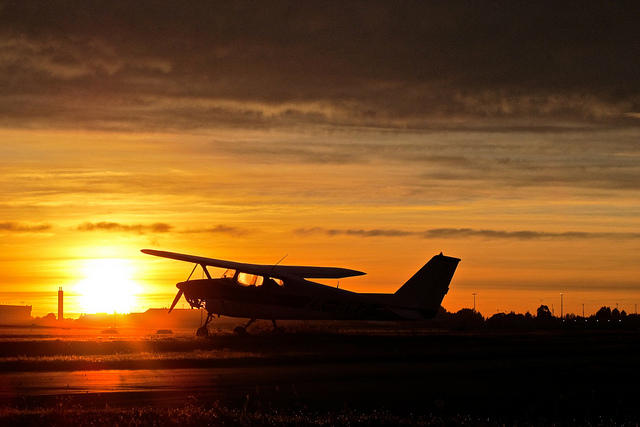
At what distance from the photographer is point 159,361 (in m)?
26.7

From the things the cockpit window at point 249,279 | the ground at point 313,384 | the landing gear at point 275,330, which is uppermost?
the cockpit window at point 249,279

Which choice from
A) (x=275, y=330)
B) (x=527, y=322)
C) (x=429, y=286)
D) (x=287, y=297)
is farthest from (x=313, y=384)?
(x=527, y=322)

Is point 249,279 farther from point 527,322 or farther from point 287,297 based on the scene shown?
point 527,322

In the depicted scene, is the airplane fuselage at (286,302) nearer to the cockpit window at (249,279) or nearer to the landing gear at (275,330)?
the cockpit window at (249,279)

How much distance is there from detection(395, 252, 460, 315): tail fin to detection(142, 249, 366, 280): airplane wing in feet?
8.94

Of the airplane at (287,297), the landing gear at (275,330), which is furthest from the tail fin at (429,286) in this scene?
the landing gear at (275,330)

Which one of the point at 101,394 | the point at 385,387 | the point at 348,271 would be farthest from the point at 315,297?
the point at 101,394

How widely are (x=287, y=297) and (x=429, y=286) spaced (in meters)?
7.58

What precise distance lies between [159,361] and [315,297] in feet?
40.2

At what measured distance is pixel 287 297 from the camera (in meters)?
38.0

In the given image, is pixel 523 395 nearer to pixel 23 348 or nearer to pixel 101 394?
pixel 101 394

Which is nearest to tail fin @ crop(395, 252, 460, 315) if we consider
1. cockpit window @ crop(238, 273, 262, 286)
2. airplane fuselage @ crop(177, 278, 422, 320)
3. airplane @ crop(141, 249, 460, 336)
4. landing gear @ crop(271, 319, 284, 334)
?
airplane @ crop(141, 249, 460, 336)

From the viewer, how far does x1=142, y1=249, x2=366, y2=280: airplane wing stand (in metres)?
38.1

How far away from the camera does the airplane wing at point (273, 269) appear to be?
1500 inches
